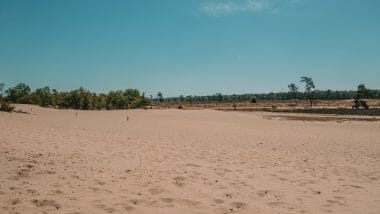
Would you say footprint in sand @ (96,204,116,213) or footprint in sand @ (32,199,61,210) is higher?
footprint in sand @ (32,199,61,210)

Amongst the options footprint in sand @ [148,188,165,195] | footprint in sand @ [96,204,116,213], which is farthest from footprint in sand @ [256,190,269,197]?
footprint in sand @ [96,204,116,213]

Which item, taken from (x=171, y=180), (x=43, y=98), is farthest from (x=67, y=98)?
(x=171, y=180)

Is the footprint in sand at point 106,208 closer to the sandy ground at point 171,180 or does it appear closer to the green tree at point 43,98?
the sandy ground at point 171,180

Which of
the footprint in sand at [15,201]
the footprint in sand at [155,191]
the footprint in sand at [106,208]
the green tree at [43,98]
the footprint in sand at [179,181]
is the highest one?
the green tree at [43,98]

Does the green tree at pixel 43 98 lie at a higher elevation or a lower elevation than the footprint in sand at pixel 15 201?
higher

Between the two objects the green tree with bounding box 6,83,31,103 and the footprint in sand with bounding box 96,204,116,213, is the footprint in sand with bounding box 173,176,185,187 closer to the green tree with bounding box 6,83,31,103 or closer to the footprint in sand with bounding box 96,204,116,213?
the footprint in sand with bounding box 96,204,116,213

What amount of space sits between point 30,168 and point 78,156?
2.53 metres

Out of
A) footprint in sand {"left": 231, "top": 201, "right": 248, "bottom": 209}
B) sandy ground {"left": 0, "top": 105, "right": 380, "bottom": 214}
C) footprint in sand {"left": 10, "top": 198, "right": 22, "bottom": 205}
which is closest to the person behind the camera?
footprint in sand {"left": 10, "top": 198, "right": 22, "bottom": 205}

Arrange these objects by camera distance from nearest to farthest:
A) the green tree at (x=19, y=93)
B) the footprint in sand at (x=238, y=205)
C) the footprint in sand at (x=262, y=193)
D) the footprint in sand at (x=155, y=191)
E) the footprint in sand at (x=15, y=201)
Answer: the footprint in sand at (x=15, y=201) < the footprint in sand at (x=238, y=205) < the footprint in sand at (x=155, y=191) < the footprint in sand at (x=262, y=193) < the green tree at (x=19, y=93)

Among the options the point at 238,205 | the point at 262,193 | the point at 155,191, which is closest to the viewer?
the point at 238,205

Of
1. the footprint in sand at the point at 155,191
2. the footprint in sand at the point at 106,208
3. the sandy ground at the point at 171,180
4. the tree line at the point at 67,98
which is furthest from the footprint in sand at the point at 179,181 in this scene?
the tree line at the point at 67,98

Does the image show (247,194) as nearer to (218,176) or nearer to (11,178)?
(218,176)

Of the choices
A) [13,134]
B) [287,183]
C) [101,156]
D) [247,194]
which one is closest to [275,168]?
[287,183]

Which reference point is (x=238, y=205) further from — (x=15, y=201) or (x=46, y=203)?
(x=15, y=201)
